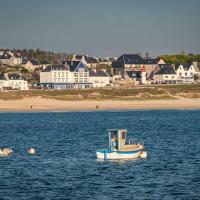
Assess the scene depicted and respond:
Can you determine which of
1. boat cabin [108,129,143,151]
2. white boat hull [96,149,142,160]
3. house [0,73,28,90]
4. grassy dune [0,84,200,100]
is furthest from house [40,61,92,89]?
white boat hull [96,149,142,160]

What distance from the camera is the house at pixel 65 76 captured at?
194625mm

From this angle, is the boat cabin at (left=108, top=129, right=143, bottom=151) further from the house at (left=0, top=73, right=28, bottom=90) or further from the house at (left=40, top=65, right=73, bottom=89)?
the house at (left=40, top=65, right=73, bottom=89)

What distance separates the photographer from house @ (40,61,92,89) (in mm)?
194625

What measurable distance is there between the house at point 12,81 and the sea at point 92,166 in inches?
3338

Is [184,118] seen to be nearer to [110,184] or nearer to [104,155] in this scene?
[104,155]

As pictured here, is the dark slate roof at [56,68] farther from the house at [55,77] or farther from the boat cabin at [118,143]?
the boat cabin at [118,143]

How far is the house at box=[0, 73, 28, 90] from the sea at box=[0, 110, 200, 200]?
84.8 metres

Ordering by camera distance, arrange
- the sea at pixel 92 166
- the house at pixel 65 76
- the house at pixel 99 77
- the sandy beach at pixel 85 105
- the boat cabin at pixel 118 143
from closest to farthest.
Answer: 1. the sea at pixel 92 166
2. the boat cabin at pixel 118 143
3. the sandy beach at pixel 85 105
4. the house at pixel 65 76
5. the house at pixel 99 77

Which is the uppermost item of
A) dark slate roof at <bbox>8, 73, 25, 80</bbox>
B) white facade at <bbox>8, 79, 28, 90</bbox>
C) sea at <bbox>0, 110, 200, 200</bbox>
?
Result: dark slate roof at <bbox>8, 73, 25, 80</bbox>

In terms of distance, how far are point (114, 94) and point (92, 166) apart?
99696 millimetres

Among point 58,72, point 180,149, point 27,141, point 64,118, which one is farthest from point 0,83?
point 180,149

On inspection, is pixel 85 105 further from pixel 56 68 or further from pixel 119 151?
pixel 119 151

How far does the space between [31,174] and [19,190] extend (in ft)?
20.3


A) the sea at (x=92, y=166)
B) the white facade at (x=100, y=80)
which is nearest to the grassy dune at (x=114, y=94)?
the white facade at (x=100, y=80)
